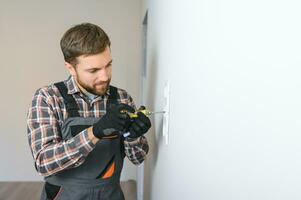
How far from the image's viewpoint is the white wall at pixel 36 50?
3445 millimetres

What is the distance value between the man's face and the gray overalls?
0.08 m

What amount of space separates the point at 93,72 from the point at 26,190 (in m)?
2.59

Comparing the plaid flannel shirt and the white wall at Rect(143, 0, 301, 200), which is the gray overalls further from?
the white wall at Rect(143, 0, 301, 200)

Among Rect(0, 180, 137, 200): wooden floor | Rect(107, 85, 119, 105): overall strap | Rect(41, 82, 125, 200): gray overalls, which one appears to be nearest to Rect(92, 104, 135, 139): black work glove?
Rect(41, 82, 125, 200): gray overalls

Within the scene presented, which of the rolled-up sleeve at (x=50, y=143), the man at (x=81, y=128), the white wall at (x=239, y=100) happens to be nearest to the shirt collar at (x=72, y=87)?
the man at (x=81, y=128)

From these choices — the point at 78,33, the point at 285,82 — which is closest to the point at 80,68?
the point at 78,33

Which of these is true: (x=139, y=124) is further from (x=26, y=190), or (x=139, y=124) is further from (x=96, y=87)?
(x=26, y=190)

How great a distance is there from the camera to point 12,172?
360cm

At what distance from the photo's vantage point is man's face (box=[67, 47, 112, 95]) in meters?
1.28

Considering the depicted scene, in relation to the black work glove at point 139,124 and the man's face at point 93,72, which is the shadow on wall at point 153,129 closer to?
the black work glove at point 139,124

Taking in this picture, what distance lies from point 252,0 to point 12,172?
3.69 m

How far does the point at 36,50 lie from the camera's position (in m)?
3.50

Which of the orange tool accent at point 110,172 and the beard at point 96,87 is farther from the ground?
the beard at point 96,87

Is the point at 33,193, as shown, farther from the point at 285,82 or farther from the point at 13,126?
the point at 285,82
